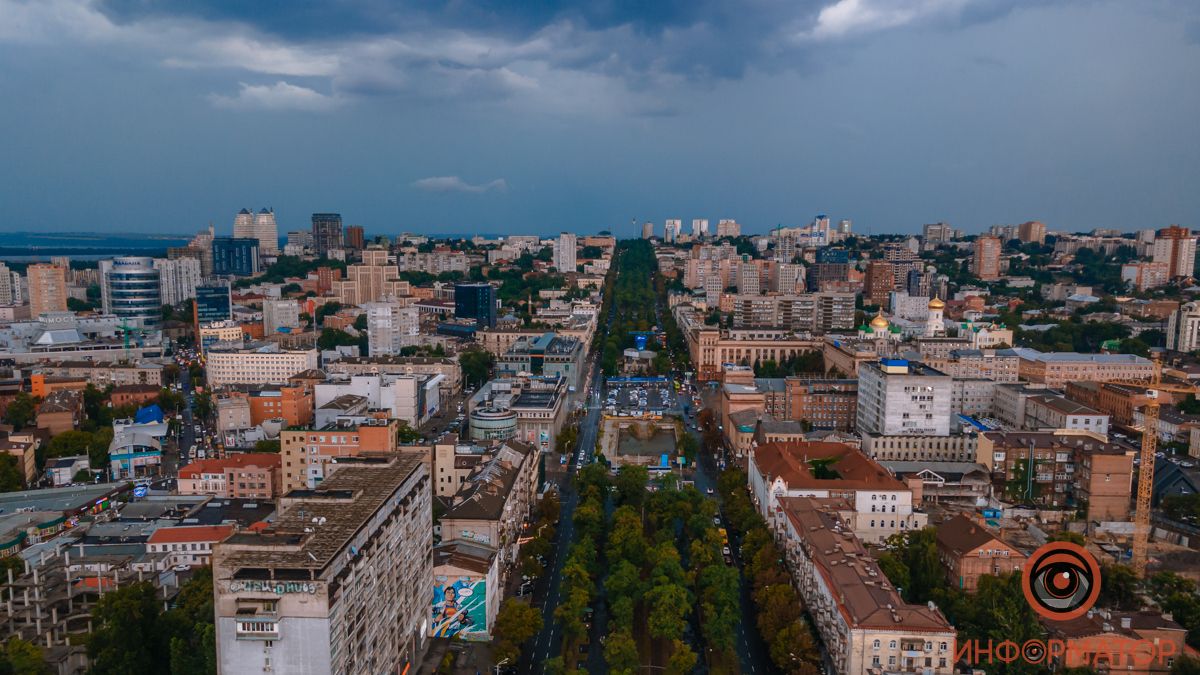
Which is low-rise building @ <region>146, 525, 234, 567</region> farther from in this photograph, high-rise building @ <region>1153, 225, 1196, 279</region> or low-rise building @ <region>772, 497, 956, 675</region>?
high-rise building @ <region>1153, 225, 1196, 279</region>

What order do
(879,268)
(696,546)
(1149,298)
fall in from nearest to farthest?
1. (696,546)
2. (1149,298)
3. (879,268)

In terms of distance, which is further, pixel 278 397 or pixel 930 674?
pixel 278 397

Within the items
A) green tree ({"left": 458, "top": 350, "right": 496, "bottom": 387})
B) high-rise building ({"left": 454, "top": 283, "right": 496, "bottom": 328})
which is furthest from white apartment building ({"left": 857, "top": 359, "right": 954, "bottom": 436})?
high-rise building ({"left": 454, "top": 283, "right": 496, "bottom": 328})

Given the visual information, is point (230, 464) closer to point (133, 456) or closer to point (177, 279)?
point (133, 456)

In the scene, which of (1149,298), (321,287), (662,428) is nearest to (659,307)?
(321,287)

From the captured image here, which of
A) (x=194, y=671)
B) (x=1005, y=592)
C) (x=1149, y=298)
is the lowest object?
(x=194, y=671)

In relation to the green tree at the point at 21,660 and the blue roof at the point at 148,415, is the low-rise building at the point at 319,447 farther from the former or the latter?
the blue roof at the point at 148,415

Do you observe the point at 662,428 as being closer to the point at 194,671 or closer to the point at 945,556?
the point at 945,556

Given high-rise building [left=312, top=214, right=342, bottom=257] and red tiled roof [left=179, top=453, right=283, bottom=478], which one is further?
high-rise building [left=312, top=214, right=342, bottom=257]
